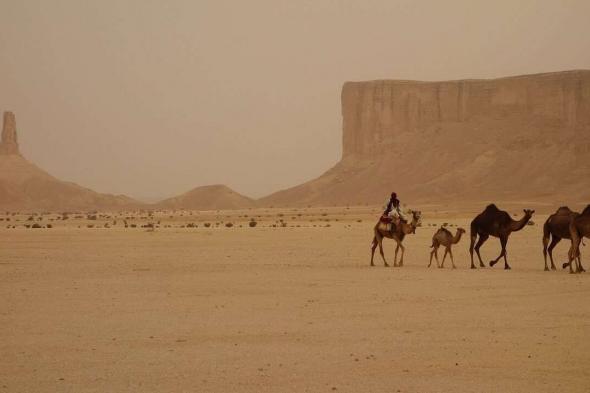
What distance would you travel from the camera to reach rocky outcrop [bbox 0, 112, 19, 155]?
15190cm

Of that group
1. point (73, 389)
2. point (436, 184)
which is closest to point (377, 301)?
point (73, 389)

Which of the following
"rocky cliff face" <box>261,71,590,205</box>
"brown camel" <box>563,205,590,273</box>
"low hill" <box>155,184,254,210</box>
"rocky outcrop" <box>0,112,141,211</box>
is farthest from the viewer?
"low hill" <box>155,184,254,210</box>

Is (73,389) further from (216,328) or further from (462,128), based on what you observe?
(462,128)

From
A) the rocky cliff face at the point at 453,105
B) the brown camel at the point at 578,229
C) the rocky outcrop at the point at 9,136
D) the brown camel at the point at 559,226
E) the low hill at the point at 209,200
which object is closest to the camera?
the brown camel at the point at 578,229

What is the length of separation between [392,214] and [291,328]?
9.73 m

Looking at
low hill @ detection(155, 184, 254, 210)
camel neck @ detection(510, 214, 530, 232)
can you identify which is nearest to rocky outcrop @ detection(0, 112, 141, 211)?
low hill @ detection(155, 184, 254, 210)

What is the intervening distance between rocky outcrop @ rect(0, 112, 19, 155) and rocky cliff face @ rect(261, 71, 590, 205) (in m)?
50.0

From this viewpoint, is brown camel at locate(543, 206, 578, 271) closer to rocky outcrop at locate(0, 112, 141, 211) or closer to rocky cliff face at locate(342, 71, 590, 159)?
rocky cliff face at locate(342, 71, 590, 159)

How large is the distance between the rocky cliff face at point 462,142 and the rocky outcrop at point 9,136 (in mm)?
50012

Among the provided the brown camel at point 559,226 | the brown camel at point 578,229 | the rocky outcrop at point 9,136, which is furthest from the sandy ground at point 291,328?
the rocky outcrop at point 9,136

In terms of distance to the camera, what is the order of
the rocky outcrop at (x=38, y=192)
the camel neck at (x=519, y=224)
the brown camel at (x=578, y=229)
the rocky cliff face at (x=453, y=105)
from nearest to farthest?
the brown camel at (x=578, y=229) < the camel neck at (x=519, y=224) < the rocky cliff face at (x=453, y=105) < the rocky outcrop at (x=38, y=192)

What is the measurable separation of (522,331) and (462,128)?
11011 cm

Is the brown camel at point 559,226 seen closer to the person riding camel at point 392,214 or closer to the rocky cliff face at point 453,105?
the person riding camel at point 392,214

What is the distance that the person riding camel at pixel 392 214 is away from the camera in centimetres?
2139
